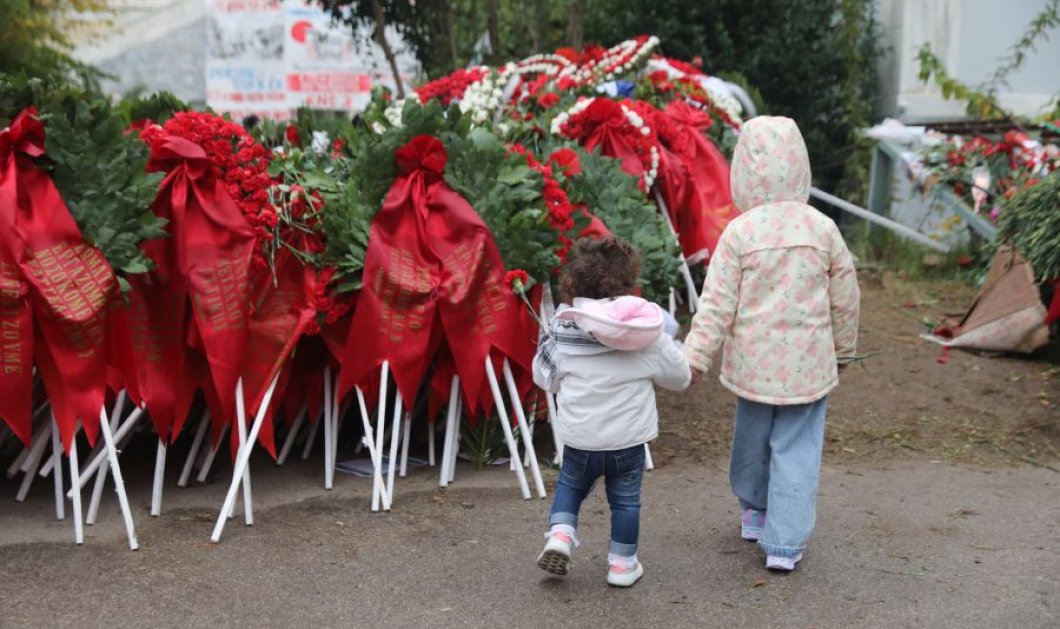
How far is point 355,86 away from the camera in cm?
1320

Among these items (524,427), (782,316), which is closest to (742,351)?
(782,316)

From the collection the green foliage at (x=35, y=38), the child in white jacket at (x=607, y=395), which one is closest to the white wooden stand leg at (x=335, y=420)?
the child in white jacket at (x=607, y=395)

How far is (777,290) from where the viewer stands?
4211 millimetres

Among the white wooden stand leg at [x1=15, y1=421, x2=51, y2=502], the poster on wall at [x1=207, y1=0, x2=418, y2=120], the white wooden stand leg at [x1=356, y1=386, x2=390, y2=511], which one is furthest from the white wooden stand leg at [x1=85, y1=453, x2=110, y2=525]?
the poster on wall at [x1=207, y1=0, x2=418, y2=120]

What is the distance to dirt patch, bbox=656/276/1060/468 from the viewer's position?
19.1 feet

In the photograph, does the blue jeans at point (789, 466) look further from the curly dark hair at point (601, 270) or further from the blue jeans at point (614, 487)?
the curly dark hair at point (601, 270)

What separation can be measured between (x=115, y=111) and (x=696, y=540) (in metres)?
2.82

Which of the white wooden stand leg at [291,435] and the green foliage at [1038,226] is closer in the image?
the white wooden stand leg at [291,435]

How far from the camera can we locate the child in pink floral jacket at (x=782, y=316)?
4207mm

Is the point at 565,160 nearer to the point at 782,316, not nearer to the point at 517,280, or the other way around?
the point at 517,280

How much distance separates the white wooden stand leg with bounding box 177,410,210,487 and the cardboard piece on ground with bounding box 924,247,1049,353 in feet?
14.2

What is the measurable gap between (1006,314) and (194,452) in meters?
4.54

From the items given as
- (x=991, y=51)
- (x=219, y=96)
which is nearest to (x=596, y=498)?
(x=991, y=51)

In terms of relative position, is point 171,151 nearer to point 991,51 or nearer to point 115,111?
point 115,111
